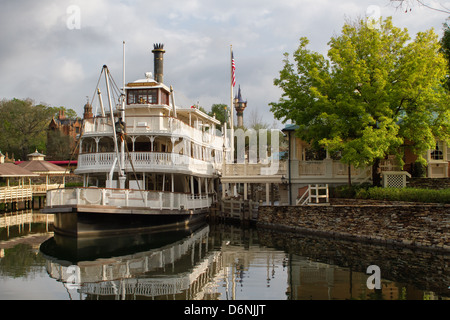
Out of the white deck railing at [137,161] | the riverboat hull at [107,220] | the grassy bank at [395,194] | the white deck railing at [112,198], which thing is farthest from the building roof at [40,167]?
the grassy bank at [395,194]

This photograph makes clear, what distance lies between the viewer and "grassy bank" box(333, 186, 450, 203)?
65.0 ft

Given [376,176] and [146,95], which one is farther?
[146,95]

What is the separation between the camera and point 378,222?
19.9 meters

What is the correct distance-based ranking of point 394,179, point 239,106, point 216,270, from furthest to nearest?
1. point 239,106
2. point 394,179
3. point 216,270

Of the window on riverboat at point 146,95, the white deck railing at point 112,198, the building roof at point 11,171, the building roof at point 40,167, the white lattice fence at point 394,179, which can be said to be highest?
the window on riverboat at point 146,95

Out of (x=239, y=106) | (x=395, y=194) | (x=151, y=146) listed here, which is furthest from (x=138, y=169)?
(x=239, y=106)

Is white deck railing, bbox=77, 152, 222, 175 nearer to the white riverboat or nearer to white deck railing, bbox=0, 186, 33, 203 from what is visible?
the white riverboat

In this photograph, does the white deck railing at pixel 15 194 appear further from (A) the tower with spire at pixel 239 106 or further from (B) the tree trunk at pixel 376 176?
(A) the tower with spire at pixel 239 106

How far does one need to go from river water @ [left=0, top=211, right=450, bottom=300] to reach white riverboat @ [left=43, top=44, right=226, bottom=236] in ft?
4.44

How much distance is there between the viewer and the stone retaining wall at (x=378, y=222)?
1756 centimetres

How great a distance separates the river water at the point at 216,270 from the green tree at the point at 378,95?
616 centimetres

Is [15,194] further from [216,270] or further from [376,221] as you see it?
[376,221]

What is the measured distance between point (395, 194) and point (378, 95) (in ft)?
17.8

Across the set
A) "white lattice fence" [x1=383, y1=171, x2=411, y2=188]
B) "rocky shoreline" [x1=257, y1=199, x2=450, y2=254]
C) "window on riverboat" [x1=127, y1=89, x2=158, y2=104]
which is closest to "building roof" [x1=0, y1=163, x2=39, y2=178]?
"window on riverboat" [x1=127, y1=89, x2=158, y2=104]
